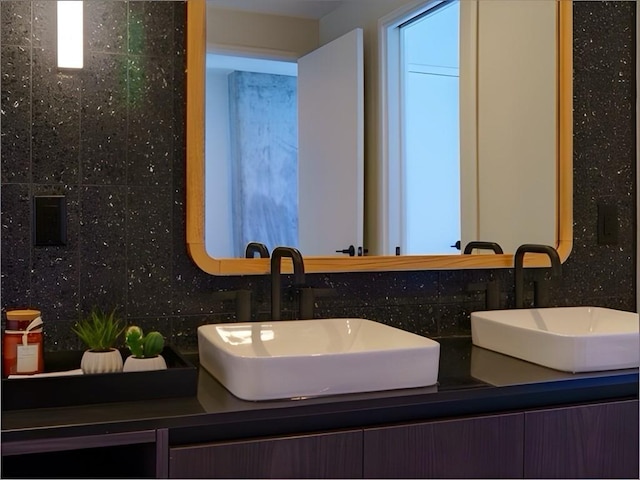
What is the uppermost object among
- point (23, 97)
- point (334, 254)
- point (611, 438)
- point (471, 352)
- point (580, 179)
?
point (23, 97)

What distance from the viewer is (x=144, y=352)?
1334mm

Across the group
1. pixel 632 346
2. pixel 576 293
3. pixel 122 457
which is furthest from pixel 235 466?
pixel 576 293

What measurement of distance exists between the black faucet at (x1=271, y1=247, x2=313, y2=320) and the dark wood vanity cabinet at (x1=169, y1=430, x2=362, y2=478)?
1.33 ft

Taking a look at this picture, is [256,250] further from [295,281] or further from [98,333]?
[98,333]

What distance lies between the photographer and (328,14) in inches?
67.9

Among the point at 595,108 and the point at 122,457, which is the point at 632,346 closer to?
the point at 595,108

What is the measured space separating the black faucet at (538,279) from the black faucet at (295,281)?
58cm

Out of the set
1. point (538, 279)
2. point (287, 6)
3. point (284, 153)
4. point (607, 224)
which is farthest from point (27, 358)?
point (607, 224)

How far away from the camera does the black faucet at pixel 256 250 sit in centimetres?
163

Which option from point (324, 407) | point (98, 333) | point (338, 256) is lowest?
point (324, 407)

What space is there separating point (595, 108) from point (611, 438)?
1007 millimetres

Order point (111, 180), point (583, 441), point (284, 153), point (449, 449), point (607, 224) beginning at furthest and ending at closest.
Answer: point (607, 224), point (284, 153), point (111, 180), point (583, 441), point (449, 449)

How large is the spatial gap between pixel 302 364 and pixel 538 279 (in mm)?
959

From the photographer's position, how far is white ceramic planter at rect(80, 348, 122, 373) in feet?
4.28
